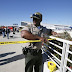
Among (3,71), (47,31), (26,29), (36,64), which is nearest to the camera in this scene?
(26,29)

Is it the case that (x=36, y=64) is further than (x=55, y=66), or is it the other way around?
(x=55, y=66)

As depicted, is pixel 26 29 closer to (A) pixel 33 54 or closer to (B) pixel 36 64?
(A) pixel 33 54

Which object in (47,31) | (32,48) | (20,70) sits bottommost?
(20,70)

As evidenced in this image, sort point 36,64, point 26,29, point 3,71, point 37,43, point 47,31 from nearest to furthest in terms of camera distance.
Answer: point 26,29 < point 37,43 < point 36,64 < point 47,31 < point 3,71

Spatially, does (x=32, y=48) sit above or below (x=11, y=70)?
above

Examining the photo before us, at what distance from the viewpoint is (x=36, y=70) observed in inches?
86.6

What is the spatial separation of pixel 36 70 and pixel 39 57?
47 cm

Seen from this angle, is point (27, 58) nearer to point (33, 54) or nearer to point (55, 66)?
point (33, 54)

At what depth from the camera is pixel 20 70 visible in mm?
3002

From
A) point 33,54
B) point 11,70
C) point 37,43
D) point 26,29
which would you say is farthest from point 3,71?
point 26,29

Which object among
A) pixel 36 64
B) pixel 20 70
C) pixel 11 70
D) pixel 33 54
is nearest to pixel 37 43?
pixel 33 54

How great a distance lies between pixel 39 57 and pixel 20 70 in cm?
147

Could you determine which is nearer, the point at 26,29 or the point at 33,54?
the point at 26,29

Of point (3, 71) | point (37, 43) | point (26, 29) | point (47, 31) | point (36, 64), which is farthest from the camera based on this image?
point (3, 71)
